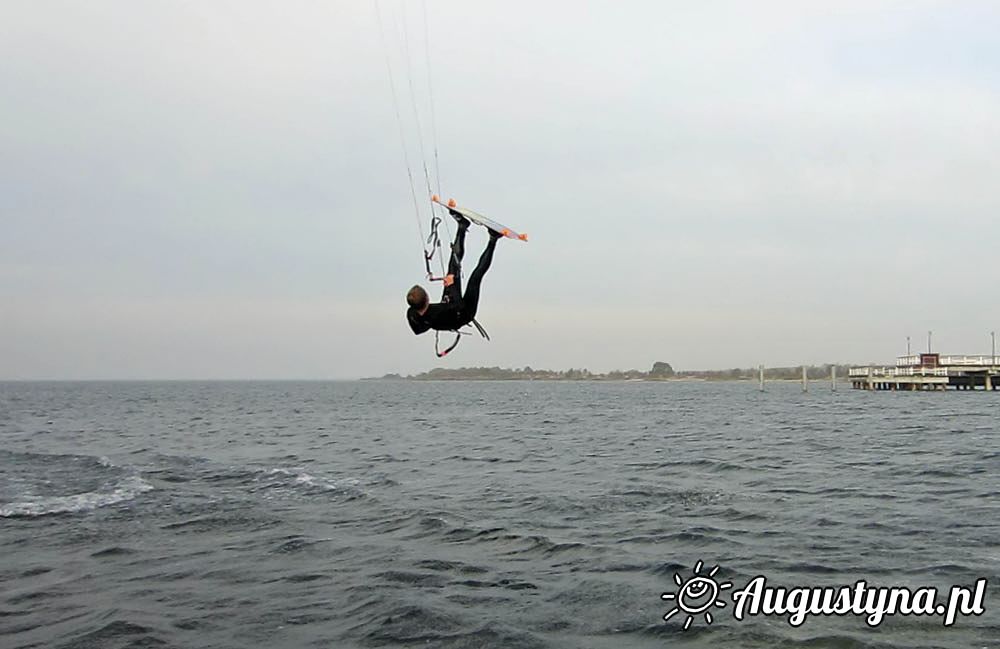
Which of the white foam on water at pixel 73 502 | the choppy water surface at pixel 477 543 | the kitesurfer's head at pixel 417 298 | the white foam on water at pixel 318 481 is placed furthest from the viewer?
the white foam on water at pixel 318 481

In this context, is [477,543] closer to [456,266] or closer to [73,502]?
[456,266]

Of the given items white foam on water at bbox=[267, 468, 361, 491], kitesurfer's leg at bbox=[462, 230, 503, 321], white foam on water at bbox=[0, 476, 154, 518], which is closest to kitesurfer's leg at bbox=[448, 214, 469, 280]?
kitesurfer's leg at bbox=[462, 230, 503, 321]

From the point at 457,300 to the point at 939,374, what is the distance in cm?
10835

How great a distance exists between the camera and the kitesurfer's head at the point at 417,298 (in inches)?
433

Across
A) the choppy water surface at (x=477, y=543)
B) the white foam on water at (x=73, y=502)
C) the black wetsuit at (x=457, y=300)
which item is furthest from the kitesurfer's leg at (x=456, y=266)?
the white foam on water at (x=73, y=502)

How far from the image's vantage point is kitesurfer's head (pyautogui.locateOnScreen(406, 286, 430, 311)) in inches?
433

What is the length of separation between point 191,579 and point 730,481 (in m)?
15.8

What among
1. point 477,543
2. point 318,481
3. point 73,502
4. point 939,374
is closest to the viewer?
point 477,543

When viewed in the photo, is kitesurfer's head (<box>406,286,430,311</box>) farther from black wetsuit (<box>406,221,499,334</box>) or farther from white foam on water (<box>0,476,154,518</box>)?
white foam on water (<box>0,476,154,518</box>)

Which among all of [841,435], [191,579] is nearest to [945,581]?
[191,579]

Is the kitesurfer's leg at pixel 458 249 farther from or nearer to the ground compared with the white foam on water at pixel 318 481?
farther from the ground

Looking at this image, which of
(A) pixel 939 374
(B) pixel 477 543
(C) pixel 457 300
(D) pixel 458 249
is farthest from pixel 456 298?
(A) pixel 939 374

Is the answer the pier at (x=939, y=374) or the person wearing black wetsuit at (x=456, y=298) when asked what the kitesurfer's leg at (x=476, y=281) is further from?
the pier at (x=939, y=374)

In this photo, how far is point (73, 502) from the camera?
75.2 feet
